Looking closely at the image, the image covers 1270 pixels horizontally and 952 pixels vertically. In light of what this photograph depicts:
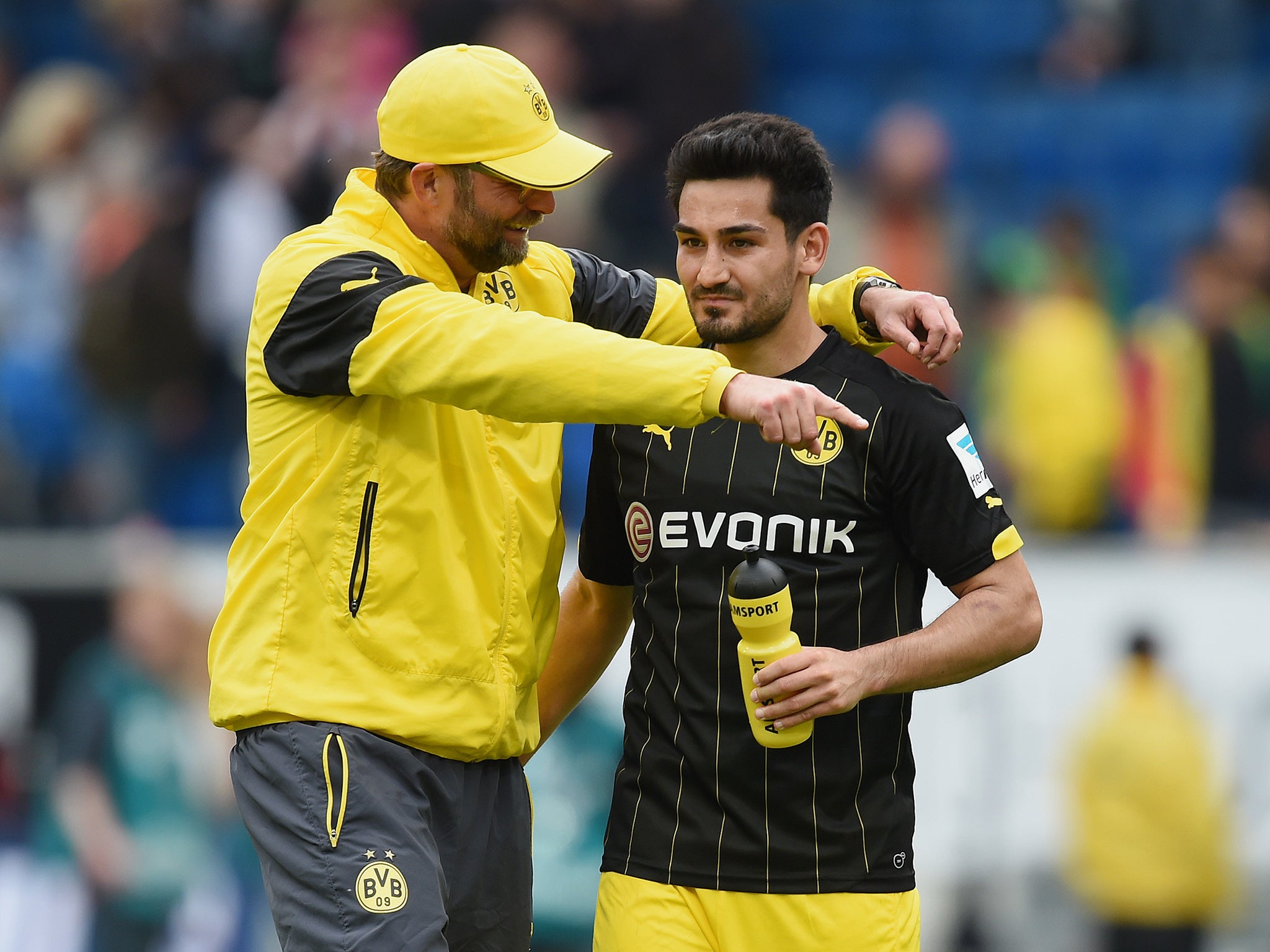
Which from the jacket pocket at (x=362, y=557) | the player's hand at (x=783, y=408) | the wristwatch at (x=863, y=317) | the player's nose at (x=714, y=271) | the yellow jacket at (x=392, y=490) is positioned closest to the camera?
the player's hand at (x=783, y=408)

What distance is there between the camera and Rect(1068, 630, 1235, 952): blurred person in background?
7887 mm

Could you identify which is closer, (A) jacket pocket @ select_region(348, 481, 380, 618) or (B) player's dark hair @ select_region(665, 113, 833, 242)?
(A) jacket pocket @ select_region(348, 481, 380, 618)

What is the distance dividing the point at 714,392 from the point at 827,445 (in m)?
0.57

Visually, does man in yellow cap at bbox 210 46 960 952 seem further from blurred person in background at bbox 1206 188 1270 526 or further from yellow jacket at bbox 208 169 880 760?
blurred person in background at bbox 1206 188 1270 526

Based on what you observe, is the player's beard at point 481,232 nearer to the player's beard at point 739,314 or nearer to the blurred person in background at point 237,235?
the player's beard at point 739,314

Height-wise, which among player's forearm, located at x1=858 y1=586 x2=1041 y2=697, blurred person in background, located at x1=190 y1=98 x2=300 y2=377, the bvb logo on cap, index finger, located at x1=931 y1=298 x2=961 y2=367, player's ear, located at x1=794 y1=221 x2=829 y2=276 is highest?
blurred person in background, located at x1=190 y1=98 x2=300 y2=377

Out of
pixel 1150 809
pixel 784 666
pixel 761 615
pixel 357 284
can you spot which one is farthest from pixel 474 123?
pixel 1150 809

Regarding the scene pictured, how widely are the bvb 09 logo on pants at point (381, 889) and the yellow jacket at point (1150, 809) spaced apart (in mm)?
4917

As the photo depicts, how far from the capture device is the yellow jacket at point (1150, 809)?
789 cm

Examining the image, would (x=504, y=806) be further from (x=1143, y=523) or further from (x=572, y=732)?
(x=1143, y=523)

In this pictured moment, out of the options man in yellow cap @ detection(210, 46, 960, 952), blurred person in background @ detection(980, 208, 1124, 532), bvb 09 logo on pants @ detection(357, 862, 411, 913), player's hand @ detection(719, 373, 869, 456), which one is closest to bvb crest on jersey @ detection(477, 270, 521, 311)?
man in yellow cap @ detection(210, 46, 960, 952)

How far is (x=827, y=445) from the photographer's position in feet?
12.6

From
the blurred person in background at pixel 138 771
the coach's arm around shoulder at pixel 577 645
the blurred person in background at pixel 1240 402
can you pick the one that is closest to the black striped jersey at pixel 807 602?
the coach's arm around shoulder at pixel 577 645

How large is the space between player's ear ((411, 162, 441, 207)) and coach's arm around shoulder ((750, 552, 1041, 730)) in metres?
1.17
